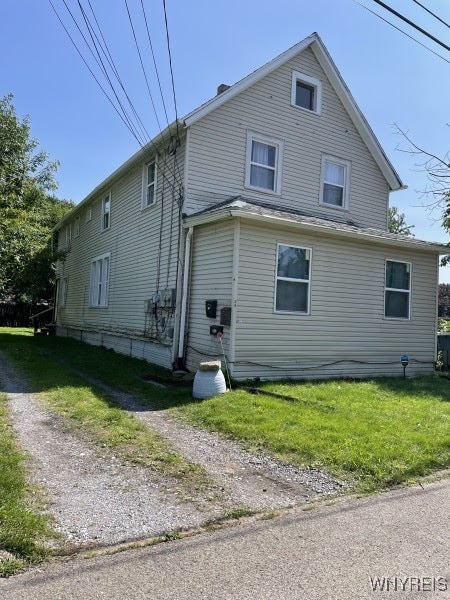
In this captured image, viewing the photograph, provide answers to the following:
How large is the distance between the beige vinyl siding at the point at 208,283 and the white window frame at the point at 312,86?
508 cm

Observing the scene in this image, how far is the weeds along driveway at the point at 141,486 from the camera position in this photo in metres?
3.72

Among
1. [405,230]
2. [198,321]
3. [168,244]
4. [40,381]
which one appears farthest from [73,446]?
[405,230]

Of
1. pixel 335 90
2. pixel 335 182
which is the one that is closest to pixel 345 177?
pixel 335 182

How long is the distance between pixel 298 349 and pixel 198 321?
227 cm

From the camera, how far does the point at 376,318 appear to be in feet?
38.2

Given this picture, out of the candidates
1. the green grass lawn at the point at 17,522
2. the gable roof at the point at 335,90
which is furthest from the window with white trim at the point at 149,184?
the green grass lawn at the point at 17,522

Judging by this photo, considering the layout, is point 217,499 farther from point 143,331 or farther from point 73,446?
point 143,331

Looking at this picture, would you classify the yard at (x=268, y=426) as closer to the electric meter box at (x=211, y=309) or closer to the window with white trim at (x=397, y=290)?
the electric meter box at (x=211, y=309)

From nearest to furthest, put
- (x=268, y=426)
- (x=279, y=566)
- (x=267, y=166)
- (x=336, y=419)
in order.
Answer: (x=279, y=566) < (x=268, y=426) < (x=336, y=419) < (x=267, y=166)

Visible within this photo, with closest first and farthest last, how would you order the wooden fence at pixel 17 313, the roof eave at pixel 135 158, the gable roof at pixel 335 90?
the gable roof at pixel 335 90 < the roof eave at pixel 135 158 < the wooden fence at pixel 17 313

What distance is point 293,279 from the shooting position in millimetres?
10242

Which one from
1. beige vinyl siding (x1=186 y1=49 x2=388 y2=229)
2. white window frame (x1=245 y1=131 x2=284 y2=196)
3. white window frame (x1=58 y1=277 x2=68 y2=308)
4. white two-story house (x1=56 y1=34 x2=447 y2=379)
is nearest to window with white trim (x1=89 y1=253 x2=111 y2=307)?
white two-story house (x1=56 y1=34 x2=447 y2=379)

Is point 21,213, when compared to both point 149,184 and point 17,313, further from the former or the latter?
point 17,313

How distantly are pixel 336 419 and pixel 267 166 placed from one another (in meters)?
7.61
